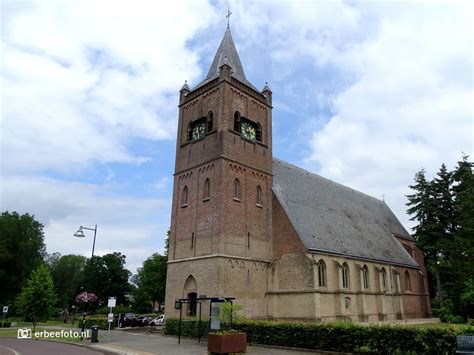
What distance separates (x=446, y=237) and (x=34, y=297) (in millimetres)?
46272

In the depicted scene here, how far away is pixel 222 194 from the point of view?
28.3 metres

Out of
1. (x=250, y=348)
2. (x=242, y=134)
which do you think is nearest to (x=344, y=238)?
(x=242, y=134)

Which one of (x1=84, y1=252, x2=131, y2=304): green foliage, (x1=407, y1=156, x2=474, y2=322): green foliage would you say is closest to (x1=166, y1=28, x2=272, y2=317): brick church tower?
(x1=407, y1=156, x2=474, y2=322): green foliage

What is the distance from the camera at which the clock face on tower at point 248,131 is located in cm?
3210

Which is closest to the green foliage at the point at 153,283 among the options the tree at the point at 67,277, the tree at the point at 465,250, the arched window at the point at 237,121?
the tree at the point at 67,277

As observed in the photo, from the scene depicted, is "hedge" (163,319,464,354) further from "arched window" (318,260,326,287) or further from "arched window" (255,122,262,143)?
"arched window" (255,122,262,143)

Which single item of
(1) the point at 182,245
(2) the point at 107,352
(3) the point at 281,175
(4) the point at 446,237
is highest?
(3) the point at 281,175

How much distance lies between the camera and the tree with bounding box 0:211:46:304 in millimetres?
58750

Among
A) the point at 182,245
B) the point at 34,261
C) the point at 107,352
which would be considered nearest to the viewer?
the point at 107,352

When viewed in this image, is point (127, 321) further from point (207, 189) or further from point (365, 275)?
point (365, 275)

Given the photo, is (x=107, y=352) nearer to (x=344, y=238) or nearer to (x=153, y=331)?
(x=153, y=331)

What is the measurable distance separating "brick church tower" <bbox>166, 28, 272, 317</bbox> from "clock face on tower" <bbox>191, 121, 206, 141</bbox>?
9cm

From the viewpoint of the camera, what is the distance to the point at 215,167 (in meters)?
29.5

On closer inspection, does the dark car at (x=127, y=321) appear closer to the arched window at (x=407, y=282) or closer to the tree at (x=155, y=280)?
the tree at (x=155, y=280)
